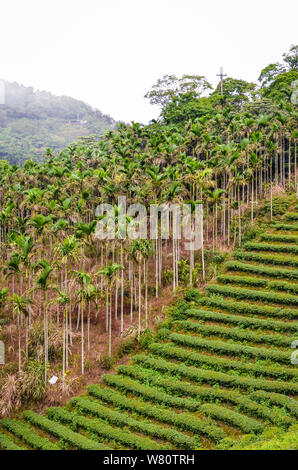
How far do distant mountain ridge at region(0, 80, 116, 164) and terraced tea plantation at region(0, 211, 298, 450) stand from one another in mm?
60457

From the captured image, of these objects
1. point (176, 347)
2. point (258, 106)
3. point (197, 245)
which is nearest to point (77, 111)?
point (258, 106)

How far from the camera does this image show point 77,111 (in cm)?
14450

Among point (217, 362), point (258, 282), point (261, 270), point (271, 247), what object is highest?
point (271, 247)

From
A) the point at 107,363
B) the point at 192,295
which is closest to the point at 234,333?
the point at 192,295

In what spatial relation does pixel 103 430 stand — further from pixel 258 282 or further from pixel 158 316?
pixel 258 282

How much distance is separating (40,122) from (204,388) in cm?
11682

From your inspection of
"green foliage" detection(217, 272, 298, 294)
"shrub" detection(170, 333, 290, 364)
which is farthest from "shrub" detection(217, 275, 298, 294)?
"shrub" detection(170, 333, 290, 364)

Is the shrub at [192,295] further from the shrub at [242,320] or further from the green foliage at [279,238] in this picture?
the green foliage at [279,238]

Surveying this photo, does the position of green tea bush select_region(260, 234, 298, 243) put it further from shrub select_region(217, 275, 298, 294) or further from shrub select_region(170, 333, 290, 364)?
shrub select_region(170, 333, 290, 364)

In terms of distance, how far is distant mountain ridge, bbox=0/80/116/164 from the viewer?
313 feet

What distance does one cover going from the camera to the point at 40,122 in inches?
4914

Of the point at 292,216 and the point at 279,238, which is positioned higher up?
the point at 292,216
